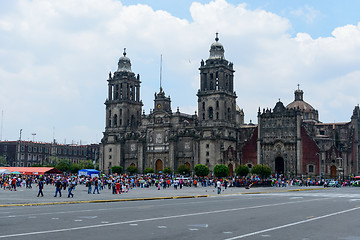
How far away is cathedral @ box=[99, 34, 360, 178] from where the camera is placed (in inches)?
3716

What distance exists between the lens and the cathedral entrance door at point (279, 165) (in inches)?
3824

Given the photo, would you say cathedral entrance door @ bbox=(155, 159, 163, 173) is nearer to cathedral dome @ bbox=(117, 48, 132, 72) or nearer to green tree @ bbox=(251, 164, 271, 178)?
cathedral dome @ bbox=(117, 48, 132, 72)

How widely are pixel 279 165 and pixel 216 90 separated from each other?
2100cm

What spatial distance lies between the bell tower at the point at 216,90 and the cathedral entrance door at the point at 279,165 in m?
13.6

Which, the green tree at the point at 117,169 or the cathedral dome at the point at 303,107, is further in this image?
the cathedral dome at the point at 303,107

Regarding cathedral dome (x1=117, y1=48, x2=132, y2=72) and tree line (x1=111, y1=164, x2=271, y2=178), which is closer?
tree line (x1=111, y1=164, x2=271, y2=178)

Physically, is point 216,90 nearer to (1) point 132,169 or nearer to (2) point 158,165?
(2) point 158,165

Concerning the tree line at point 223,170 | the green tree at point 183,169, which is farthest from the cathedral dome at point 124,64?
the green tree at point 183,169

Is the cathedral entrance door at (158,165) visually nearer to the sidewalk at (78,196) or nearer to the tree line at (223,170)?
the tree line at (223,170)

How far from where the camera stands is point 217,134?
9962 cm

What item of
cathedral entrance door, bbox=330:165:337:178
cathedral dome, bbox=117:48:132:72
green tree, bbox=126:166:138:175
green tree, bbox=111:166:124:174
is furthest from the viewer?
cathedral dome, bbox=117:48:132:72

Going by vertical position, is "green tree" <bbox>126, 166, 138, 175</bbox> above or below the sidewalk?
above

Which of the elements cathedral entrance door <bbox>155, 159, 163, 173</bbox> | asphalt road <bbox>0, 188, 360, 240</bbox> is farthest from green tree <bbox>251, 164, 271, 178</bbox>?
asphalt road <bbox>0, 188, 360, 240</bbox>

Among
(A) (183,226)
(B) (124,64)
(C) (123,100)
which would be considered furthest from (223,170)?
(A) (183,226)
